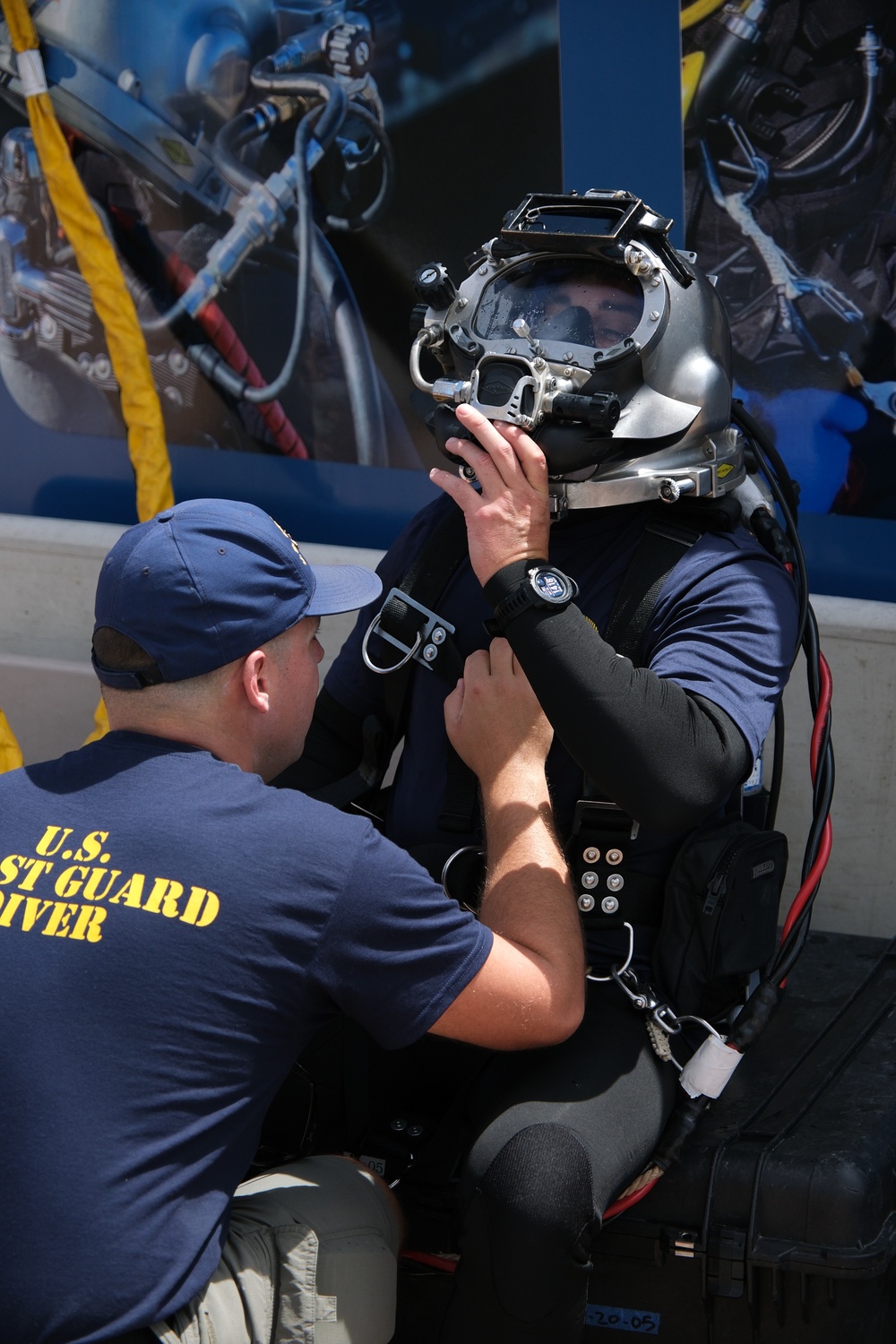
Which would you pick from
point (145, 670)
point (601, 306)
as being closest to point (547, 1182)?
point (145, 670)

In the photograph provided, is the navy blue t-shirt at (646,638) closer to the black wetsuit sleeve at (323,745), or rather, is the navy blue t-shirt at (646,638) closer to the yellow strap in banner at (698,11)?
the black wetsuit sleeve at (323,745)

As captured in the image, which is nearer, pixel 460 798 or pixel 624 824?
pixel 624 824

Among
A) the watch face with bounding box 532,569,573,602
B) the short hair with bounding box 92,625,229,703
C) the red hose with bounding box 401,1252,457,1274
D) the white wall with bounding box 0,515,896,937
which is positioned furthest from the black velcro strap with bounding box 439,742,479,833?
the white wall with bounding box 0,515,896,937

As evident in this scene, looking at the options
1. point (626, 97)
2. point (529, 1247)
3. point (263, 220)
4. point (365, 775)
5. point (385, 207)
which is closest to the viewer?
point (529, 1247)

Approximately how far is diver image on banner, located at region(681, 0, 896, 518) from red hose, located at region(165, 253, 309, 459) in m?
1.18

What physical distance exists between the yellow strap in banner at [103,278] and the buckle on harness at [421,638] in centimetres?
150

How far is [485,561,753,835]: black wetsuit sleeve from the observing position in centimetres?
173

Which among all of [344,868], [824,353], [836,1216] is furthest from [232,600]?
[824,353]

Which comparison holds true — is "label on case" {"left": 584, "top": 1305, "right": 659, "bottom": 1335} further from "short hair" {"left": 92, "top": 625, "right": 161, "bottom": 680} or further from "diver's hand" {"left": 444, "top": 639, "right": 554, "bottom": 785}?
"short hair" {"left": 92, "top": 625, "right": 161, "bottom": 680}

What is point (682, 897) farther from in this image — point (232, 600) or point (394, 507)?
point (394, 507)

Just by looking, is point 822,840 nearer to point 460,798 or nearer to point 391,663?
point 460,798

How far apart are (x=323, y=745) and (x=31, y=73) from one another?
222 cm

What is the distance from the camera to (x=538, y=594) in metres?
1.78

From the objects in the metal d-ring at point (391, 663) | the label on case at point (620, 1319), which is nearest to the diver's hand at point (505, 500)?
the metal d-ring at point (391, 663)
